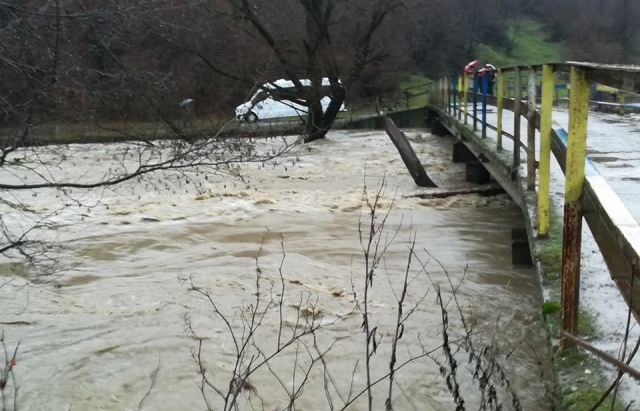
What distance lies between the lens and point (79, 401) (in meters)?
4.58

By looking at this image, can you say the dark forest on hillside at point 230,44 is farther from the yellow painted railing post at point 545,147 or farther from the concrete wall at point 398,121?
the yellow painted railing post at point 545,147

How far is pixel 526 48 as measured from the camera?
187 ft

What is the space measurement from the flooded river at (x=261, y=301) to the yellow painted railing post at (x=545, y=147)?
32.9 inches

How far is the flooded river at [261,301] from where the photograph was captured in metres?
4.62

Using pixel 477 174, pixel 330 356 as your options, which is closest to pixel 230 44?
pixel 477 174

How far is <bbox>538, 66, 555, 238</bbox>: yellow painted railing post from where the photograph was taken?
4.61 meters

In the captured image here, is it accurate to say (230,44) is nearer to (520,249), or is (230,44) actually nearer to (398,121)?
(398,121)

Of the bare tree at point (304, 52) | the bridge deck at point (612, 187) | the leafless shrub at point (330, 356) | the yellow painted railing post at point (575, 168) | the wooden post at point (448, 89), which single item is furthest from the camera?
the bare tree at point (304, 52)

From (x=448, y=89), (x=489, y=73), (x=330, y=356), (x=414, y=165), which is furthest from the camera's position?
(x=448, y=89)

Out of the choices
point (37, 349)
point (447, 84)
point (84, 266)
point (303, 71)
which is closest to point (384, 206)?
point (84, 266)

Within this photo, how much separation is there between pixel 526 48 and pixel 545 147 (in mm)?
55779

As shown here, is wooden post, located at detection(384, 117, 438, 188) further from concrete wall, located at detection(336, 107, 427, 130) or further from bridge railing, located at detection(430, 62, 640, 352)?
concrete wall, located at detection(336, 107, 427, 130)

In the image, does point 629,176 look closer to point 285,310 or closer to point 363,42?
point 285,310

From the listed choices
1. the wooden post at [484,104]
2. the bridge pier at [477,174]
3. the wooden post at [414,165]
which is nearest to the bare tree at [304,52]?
the wooden post at [414,165]
